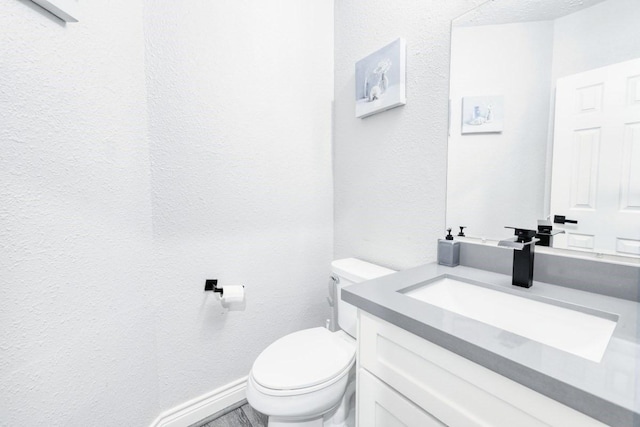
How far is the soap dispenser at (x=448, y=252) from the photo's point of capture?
110 cm

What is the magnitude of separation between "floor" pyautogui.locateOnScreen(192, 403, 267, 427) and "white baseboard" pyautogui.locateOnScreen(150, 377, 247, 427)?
0.03 metres

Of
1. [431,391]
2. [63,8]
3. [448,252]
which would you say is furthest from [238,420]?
[63,8]

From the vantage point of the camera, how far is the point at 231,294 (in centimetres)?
133

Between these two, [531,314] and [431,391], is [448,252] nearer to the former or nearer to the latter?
[531,314]

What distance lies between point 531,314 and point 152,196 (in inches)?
56.6

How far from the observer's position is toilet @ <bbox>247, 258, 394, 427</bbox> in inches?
38.9

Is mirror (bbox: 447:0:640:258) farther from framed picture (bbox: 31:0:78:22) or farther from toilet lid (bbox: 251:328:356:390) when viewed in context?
framed picture (bbox: 31:0:78:22)

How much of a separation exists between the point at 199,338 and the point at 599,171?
1684 millimetres

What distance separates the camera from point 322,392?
1.02 metres

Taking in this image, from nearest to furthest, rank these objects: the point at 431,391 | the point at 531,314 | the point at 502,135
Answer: the point at 431,391 < the point at 531,314 < the point at 502,135

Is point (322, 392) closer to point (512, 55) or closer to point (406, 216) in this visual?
point (406, 216)

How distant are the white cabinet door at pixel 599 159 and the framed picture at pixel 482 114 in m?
0.18

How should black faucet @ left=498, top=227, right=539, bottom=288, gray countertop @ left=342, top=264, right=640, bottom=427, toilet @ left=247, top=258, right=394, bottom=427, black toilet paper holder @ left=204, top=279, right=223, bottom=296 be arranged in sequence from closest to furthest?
gray countertop @ left=342, top=264, right=640, bottom=427
black faucet @ left=498, top=227, right=539, bottom=288
toilet @ left=247, top=258, right=394, bottom=427
black toilet paper holder @ left=204, top=279, right=223, bottom=296

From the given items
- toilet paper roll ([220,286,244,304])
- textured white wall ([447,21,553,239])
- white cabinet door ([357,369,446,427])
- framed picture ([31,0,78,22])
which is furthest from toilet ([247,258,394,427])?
framed picture ([31,0,78,22])
